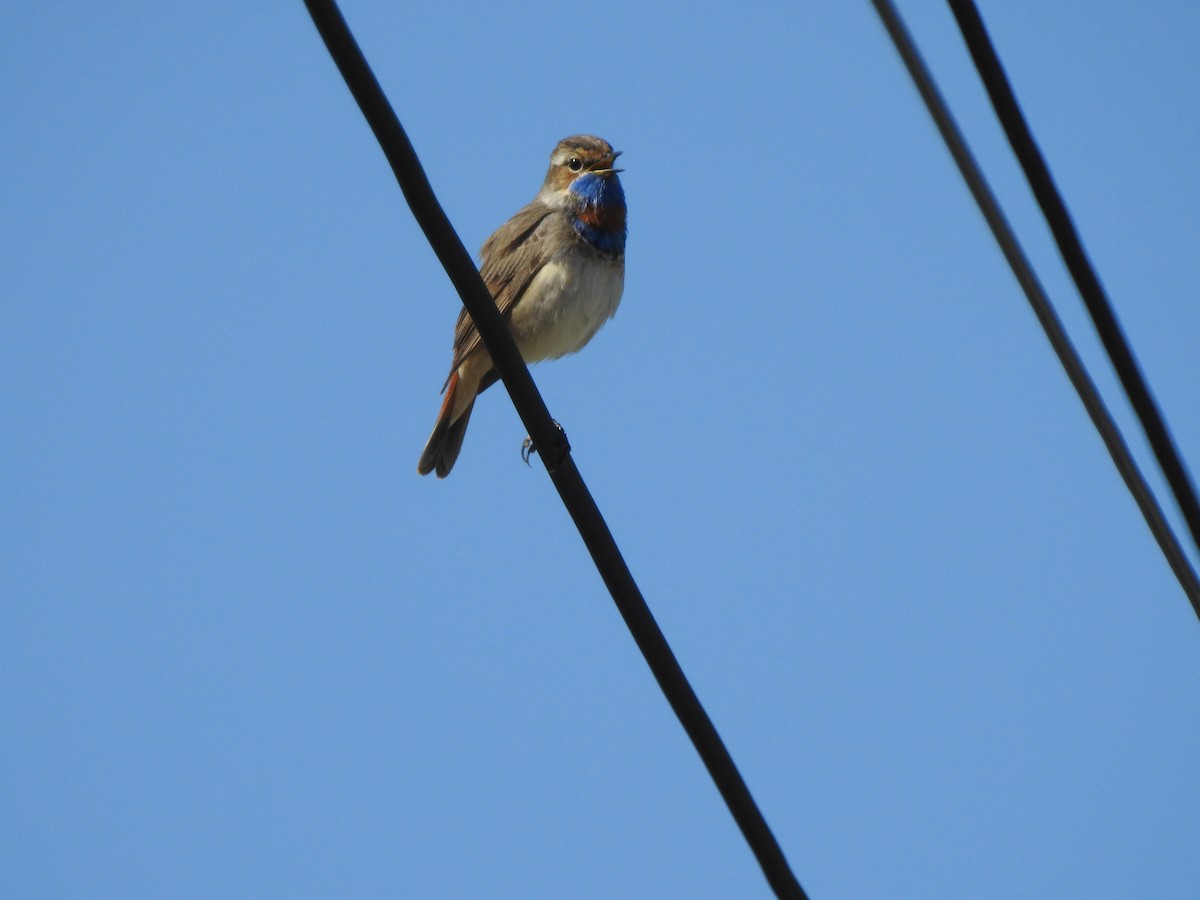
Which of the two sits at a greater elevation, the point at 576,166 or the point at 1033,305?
the point at 576,166

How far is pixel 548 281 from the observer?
6797mm

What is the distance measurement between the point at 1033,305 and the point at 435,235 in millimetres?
1427

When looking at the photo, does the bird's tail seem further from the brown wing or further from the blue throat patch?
the blue throat patch

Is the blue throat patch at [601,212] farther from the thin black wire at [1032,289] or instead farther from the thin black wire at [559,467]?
the thin black wire at [1032,289]

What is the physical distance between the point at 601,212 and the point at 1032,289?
4.81 meters

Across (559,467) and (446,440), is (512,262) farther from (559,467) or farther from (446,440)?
(559,467)

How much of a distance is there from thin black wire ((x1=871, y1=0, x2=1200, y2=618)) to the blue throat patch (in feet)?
15.1

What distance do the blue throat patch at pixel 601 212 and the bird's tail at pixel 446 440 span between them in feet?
3.98

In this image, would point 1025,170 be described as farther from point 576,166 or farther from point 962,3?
point 576,166

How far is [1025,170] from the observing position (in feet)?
7.61

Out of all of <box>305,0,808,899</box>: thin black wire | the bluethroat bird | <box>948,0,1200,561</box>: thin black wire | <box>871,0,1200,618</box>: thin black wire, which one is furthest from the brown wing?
<box>948,0,1200,561</box>: thin black wire

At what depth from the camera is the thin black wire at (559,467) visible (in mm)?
2631

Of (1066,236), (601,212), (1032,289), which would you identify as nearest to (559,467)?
(1032,289)

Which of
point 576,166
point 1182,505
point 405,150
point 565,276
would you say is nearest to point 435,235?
point 405,150
